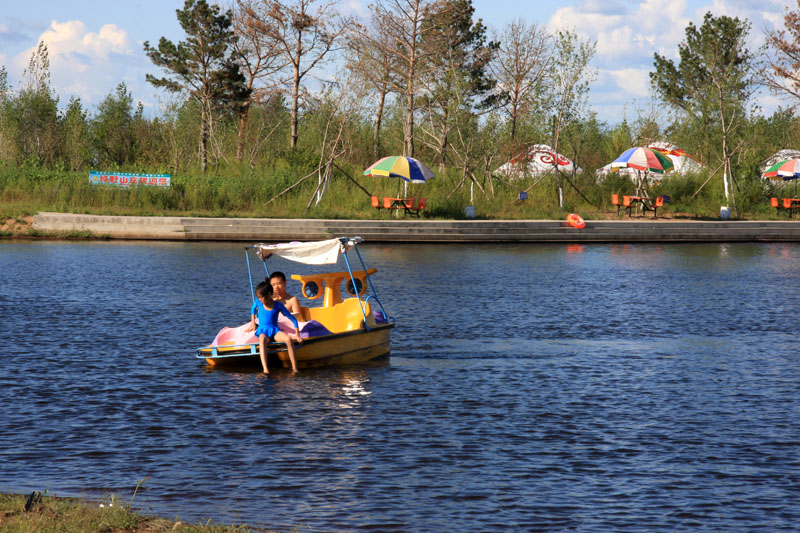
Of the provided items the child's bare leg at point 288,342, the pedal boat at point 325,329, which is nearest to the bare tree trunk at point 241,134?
the pedal boat at point 325,329

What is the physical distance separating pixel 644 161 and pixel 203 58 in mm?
24350

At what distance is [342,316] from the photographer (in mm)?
14641

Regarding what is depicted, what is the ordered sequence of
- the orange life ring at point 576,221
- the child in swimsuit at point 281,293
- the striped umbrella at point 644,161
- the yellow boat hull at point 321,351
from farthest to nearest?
the striped umbrella at point 644,161 → the orange life ring at point 576,221 → the child in swimsuit at point 281,293 → the yellow boat hull at point 321,351

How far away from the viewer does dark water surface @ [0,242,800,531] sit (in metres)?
7.96

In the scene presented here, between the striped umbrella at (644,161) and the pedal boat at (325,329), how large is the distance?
1002 inches

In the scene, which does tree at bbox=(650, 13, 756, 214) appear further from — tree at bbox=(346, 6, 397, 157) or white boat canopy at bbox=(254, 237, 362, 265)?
white boat canopy at bbox=(254, 237, 362, 265)

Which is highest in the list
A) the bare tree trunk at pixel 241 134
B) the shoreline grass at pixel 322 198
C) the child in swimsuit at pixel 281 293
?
the bare tree trunk at pixel 241 134

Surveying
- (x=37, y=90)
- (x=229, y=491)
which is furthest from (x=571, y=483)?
(x=37, y=90)

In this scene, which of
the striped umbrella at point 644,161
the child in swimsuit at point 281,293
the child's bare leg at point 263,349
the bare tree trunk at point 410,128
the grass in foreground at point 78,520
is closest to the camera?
the grass in foreground at point 78,520

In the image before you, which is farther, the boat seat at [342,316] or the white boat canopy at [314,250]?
the boat seat at [342,316]

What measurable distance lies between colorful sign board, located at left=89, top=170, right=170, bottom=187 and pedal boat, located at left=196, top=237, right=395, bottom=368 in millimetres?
25881

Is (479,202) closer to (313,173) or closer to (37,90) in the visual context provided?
(313,173)

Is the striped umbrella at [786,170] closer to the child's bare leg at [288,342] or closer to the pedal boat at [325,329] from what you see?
the pedal boat at [325,329]

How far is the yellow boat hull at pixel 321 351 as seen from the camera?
43.4 feet
